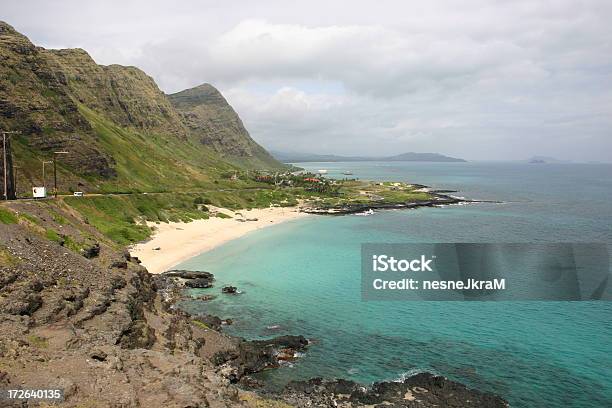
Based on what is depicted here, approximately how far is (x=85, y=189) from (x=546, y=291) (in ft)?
321

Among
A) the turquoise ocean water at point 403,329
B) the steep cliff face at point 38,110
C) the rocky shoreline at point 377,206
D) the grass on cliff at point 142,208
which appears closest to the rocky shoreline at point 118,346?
the turquoise ocean water at point 403,329

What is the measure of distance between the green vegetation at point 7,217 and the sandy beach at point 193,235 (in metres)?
29.9

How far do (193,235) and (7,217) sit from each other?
191 feet

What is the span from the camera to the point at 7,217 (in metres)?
36.1

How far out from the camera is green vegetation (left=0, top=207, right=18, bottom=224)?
35450 millimetres

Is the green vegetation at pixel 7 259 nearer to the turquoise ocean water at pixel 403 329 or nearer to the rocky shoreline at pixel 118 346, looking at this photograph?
the rocky shoreline at pixel 118 346

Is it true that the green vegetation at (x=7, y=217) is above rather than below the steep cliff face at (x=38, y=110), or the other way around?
below

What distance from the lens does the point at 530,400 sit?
105ft

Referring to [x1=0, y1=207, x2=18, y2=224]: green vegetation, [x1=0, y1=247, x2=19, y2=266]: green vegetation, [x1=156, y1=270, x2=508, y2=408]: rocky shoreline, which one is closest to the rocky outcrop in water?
[x1=156, y1=270, x2=508, y2=408]: rocky shoreline

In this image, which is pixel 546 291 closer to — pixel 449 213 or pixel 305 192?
pixel 449 213

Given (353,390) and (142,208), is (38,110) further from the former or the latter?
(353,390)

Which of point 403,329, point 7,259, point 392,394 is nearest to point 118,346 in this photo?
point 7,259

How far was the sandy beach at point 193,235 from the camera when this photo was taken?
7331cm

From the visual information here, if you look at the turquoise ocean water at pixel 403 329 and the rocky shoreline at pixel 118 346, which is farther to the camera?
the turquoise ocean water at pixel 403 329
